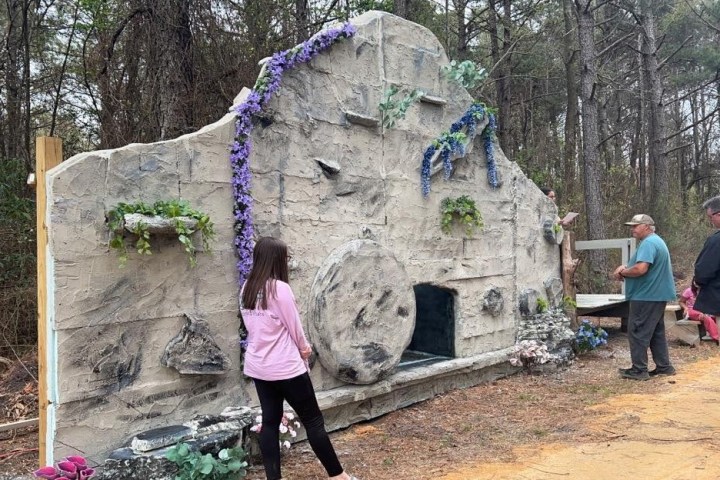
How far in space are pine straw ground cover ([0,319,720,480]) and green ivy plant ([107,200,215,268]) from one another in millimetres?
1726

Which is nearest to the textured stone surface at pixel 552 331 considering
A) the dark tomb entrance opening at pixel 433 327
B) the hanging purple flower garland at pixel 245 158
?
the dark tomb entrance opening at pixel 433 327

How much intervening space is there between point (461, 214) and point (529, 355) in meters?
1.99

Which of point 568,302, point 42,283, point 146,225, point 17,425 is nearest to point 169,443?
point 42,283

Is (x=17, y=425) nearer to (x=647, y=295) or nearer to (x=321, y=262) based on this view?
(x=321, y=262)

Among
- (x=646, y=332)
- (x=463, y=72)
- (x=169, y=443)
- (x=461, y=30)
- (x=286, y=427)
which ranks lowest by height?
(x=286, y=427)

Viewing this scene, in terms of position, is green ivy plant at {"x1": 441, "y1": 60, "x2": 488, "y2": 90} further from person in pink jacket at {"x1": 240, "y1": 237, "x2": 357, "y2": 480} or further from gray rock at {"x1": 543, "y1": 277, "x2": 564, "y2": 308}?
person in pink jacket at {"x1": 240, "y1": 237, "x2": 357, "y2": 480}

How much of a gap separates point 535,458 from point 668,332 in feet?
19.6

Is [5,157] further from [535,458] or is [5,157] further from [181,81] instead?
[535,458]

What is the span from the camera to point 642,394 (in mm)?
6168

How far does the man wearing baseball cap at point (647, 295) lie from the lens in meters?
6.62

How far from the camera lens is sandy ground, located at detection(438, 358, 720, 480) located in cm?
406

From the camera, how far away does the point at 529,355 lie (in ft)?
22.9

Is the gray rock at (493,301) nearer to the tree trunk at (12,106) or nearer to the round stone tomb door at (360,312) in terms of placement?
the round stone tomb door at (360,312)

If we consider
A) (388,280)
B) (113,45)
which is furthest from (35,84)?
(388,280)
